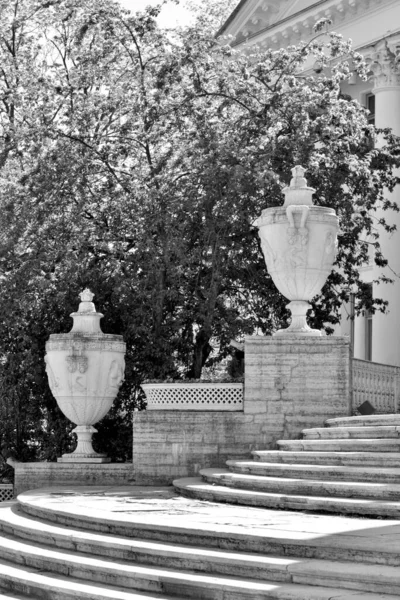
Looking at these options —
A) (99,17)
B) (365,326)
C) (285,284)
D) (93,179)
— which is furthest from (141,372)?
(365,326)

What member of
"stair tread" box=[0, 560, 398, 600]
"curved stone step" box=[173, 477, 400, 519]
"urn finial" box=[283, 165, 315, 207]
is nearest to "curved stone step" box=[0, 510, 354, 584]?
"stair tread" box=[0, 560, 398, 600]

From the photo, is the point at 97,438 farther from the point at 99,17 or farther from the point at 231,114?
the point at 99,17

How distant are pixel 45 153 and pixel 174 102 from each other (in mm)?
2494

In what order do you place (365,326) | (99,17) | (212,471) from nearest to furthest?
(212,471)
(99,17)
(365,326)

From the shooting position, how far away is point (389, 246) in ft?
80.9

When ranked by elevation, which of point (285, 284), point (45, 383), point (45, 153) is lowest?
point (45, 383)

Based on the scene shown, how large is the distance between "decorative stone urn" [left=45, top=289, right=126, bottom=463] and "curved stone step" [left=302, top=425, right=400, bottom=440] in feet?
10.4

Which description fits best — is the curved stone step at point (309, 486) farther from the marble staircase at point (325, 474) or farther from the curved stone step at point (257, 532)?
the curved stone step at point (257, 532)

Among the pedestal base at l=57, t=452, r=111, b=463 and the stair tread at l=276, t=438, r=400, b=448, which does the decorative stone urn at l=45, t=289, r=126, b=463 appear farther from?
the stair tread at l=276, t=438, r=400, b=448

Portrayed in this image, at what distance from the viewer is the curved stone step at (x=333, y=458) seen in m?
12.1

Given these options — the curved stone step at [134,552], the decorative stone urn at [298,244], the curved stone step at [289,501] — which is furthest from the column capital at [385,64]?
the curved stone step at [134,552]

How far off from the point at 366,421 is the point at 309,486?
2500mm

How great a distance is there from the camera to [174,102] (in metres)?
20.5

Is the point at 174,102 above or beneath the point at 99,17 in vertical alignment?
beneath
